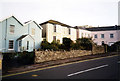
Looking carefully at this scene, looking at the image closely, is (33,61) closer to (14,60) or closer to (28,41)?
(14,60)

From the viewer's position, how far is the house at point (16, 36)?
65.8ft

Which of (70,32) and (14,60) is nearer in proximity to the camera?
(14,60)

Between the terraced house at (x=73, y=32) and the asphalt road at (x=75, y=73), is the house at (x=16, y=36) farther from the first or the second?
the asphalt road at (x=75, y=73)

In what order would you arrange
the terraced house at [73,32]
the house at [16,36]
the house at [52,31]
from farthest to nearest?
the terraced house at [73,32]
the house at [52,31]
the house at [16,36]

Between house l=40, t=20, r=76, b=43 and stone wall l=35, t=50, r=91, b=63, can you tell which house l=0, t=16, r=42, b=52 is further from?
stone wall l=35, t=50, r=91, b=63

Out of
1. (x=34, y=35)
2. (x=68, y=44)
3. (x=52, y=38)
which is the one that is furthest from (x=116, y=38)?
(x=34, y=35)

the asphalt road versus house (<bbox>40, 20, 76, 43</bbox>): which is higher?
house (<bbox>40, 20, 76, 43</bbox>)

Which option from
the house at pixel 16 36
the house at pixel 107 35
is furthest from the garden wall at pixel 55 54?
the house at pixel 107 35

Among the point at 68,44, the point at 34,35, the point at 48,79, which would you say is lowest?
the point at 48,79

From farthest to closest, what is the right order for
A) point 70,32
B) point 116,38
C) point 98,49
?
point 116,38
point 70,32
point 98,49

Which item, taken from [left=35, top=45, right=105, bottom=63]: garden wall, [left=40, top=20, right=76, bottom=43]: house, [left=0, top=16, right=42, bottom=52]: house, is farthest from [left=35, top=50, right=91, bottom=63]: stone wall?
[left=40, top=20, right=76, bottom=43]: house

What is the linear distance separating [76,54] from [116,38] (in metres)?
30.2

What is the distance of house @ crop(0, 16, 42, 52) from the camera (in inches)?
790

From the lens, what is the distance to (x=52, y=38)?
91.9 feet
